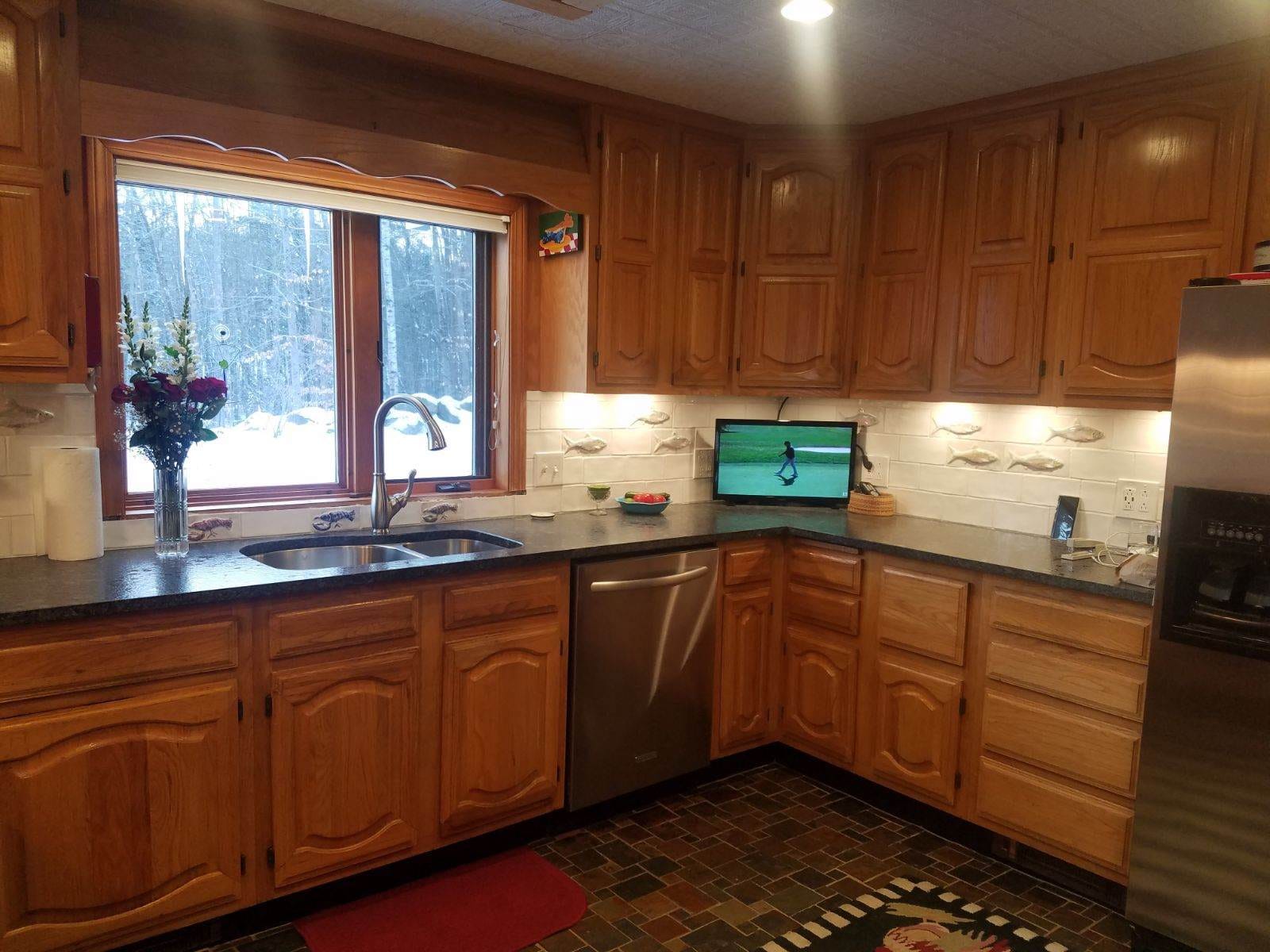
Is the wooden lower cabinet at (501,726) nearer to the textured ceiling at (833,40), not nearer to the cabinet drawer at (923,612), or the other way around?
the cabinet drawer at (923,612)

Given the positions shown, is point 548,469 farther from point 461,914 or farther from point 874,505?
point 461,914

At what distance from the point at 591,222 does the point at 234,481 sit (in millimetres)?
1463

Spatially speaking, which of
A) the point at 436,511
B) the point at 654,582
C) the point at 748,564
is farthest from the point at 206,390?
the point at 748,564

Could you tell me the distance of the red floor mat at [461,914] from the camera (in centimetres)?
225

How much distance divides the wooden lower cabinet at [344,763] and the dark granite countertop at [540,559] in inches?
10.0

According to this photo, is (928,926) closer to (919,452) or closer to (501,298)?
(919,452)

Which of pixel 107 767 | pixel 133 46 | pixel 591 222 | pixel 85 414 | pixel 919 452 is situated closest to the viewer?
pixel 107 767

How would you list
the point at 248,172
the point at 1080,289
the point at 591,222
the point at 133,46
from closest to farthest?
the point at 133,46 → the point at 248,172 → the point at 1080,289 → the point at 591,222

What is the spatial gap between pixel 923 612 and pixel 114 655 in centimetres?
228

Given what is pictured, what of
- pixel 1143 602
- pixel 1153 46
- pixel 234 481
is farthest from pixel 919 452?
pixel 234 481

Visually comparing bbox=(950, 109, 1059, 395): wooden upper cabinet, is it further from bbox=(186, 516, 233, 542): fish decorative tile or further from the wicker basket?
bbox=(186, 516, 233, 542): fish decorative tile

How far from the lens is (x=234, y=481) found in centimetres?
278

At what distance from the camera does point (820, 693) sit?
126 inches

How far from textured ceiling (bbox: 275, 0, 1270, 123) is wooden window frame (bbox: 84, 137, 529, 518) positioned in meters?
0.50
